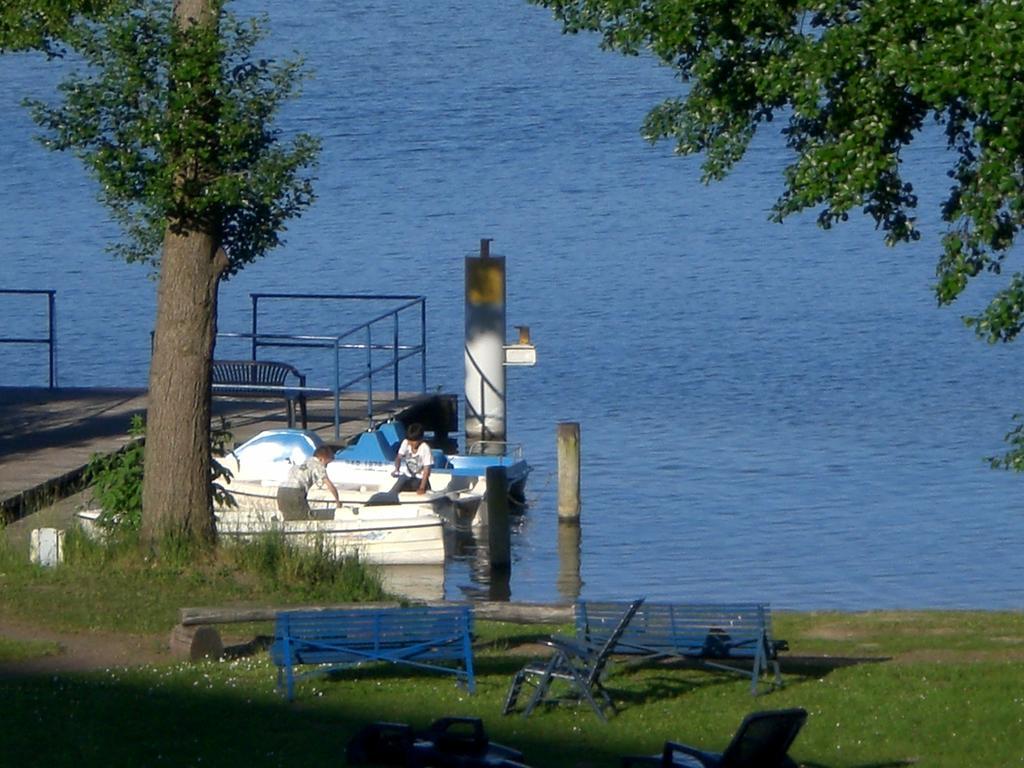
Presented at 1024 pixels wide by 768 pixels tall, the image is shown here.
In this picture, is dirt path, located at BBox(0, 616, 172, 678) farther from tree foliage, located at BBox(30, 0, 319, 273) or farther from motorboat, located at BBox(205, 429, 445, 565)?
motorboat, located at BBox(205, 429, 445, 565)

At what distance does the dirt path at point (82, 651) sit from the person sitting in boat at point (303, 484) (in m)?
6.26

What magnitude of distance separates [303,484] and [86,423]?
4.08 m

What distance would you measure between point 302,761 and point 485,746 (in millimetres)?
1027

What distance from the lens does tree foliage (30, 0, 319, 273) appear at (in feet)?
43.4

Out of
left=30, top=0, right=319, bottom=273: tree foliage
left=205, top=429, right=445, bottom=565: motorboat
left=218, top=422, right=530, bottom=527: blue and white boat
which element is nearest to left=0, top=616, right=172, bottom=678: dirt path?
left=30, top=0, right=319, bottom=273: tree foliage

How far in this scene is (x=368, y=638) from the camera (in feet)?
31.2

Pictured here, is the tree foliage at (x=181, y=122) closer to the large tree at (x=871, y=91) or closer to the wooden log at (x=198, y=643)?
the wooden log at (x=198, y=643)

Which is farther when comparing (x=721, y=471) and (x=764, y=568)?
(x=721, y=471)

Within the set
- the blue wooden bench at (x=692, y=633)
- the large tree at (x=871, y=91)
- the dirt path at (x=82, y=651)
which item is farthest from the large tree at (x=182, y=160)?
the blue wooden bench at (x=692, y=633)

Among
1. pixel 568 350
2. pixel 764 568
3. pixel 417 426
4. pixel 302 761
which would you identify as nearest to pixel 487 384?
pixel 417 426

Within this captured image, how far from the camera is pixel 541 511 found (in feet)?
75.2

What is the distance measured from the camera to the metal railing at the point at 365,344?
22.7 meters

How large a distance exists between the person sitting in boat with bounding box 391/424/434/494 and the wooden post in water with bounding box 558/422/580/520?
1.80 m

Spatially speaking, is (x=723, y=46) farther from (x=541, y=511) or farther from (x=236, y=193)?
(x=541, y=511)
